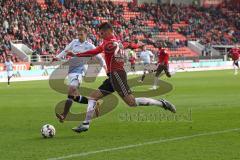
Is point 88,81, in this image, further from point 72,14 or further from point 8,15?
point 72,14

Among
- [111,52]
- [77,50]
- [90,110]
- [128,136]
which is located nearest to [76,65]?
[77,50]

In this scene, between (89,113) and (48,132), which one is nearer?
(48,132)

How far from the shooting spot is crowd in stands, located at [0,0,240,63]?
5256 cm

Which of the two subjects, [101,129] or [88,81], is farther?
[88,81]

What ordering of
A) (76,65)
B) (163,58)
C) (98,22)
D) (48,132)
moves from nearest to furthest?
(48,132) → (76,65) → (163,58) → (98,22)

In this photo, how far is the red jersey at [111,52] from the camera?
42.5ft

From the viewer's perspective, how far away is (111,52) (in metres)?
13.0

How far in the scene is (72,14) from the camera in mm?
61281

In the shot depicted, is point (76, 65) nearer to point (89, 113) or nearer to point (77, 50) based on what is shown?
point (77, 50)

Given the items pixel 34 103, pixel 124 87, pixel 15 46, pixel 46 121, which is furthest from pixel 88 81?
pixel 124 87

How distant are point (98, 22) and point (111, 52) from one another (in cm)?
5047

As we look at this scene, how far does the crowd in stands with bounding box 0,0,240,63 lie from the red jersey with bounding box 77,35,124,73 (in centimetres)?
2187

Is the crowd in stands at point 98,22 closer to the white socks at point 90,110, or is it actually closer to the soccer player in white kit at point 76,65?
the soccer player in white kit at point 76,65

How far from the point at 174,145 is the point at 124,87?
2454 mm
